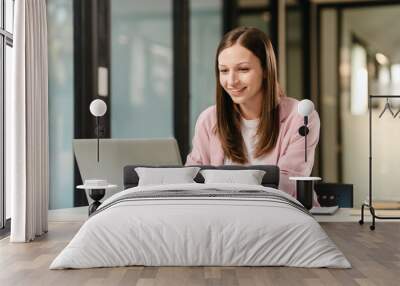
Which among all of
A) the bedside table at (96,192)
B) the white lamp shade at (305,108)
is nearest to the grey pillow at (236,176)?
the white lamp shade at (305,108)

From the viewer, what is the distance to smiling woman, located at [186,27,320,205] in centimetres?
563

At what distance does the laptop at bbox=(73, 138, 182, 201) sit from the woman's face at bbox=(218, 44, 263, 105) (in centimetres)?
83

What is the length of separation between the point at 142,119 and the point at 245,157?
7.82 ft

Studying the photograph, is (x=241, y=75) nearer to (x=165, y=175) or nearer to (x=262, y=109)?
(x=262, y=109)

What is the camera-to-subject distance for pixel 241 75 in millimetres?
5770

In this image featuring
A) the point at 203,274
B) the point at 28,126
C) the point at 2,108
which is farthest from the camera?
the point at 2,108

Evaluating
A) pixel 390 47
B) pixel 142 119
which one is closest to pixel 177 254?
pixel 142 119

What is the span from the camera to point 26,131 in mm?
4957

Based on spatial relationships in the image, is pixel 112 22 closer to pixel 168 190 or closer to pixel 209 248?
pixel 168 190

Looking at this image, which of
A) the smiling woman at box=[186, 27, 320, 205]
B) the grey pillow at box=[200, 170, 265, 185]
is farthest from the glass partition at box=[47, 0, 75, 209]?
the grey pillow at box=[200, 170, 265, 185]

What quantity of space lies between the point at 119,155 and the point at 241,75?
131cm

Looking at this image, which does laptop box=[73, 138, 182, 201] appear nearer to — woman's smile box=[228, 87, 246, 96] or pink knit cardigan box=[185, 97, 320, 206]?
pink knit cardigan box=[185, 97, 320, 206]

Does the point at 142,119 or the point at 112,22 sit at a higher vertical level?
the point at 112,22

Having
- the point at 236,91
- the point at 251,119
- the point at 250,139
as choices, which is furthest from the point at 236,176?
the point at 236,91
